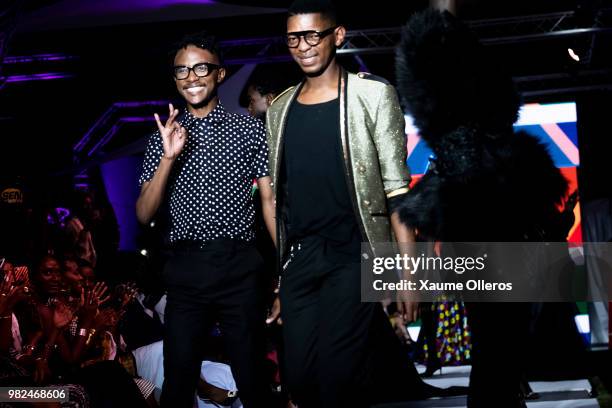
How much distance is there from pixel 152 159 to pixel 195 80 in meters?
0.40

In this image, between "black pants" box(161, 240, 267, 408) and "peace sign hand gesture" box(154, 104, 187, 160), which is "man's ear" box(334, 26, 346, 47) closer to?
"peace sign hand gesture" box(154, 104, 187, 160)

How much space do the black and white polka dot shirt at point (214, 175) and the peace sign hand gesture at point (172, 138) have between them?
0.56ft

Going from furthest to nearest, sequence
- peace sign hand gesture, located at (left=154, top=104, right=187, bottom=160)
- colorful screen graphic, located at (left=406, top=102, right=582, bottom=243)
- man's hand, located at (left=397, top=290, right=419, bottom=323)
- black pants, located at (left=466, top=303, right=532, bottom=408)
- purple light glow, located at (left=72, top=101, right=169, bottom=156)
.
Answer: purple light glow, located at (left=72, top=101, right=169, bottom=156) < colorful screen graphic, located at (left=406, top=102, right=582, bottom=243) < peace sign hand gesture, located at (left=154, top=104, right=187, bottom=160) < man's hand, located at (left=397, top=290, right=419, bottom=323) < black pants, located at (left=466, top=303, right=532, bottom=408)

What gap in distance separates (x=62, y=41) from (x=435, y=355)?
6451 mm

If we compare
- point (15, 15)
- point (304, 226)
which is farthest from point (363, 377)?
point (15, 15)

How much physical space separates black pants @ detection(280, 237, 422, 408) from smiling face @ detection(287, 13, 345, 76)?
2.27ft

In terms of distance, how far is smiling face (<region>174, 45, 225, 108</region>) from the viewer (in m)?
3.71

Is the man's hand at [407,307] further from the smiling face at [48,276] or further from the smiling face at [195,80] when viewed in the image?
the smiling face at [48,276]

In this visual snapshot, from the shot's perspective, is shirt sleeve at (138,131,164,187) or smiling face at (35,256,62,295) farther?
smiling face at (35,256,62,295)

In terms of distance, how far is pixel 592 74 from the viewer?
41.7 ft

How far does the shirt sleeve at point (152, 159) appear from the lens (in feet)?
12.2

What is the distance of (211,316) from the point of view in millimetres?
3570

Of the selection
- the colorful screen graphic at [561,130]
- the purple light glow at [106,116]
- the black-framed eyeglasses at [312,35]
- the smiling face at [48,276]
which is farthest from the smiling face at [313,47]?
the purple light glow at [106,116]

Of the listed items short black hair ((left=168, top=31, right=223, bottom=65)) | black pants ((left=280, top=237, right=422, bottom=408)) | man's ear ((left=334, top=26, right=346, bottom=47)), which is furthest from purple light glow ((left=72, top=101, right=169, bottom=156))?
black pants ((left=280, top=237, right=422, bottom=408))
